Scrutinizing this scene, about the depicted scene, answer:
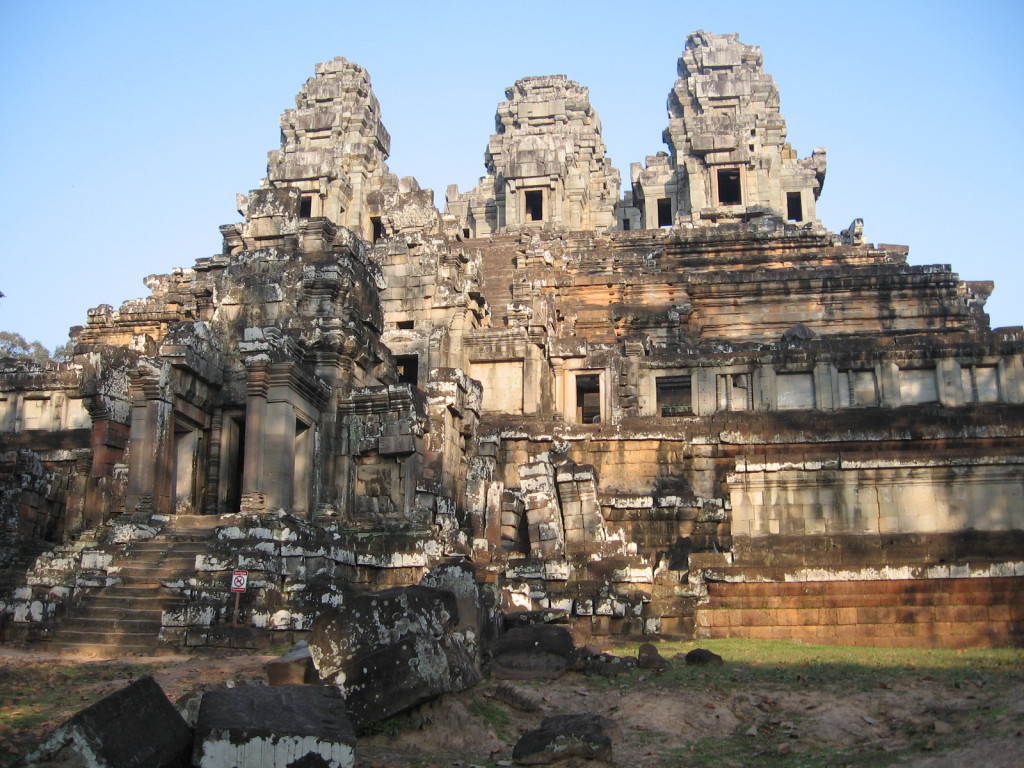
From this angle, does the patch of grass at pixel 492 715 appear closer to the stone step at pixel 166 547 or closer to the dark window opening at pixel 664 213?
the stone step at pixel 166 547

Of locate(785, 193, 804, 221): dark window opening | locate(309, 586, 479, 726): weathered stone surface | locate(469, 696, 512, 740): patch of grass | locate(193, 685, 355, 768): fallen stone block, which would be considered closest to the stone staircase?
locate(309, 586, 479, 726): weathered stone surface

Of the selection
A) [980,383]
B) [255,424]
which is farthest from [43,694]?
[980,383]

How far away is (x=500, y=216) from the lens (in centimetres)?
5203

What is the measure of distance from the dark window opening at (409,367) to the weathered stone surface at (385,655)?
1640 cm

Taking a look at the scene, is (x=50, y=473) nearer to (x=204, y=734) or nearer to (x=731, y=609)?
(x=731, y=609)

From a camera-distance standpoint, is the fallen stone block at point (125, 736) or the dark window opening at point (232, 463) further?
the dark window opening at point (232, 463)

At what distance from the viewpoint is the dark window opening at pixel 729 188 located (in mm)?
50056

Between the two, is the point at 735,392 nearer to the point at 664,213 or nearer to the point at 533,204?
the point at 533,204

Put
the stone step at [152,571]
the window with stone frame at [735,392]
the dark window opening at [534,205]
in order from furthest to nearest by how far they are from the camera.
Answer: the dark window opening at [534,205] < the window with stone frame at [735,392] < the stone step at [152,571]

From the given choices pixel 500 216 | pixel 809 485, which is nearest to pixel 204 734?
pixel 809 485

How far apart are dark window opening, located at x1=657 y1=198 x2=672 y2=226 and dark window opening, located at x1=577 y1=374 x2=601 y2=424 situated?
2423cm

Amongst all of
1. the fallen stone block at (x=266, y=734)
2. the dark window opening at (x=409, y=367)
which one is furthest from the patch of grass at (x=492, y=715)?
the dark window opening at (x=409, y=367)

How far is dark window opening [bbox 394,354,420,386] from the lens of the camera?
2778cm

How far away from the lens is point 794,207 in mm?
52594
